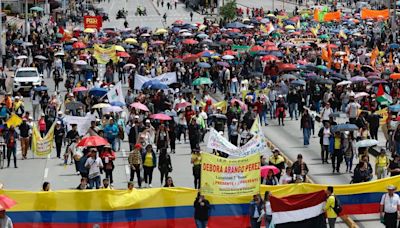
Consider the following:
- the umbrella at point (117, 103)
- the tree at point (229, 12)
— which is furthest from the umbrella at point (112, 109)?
the tree at point (229, 12)

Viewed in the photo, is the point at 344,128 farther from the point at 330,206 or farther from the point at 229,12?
the point at 229,12

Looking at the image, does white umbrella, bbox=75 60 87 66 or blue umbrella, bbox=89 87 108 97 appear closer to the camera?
blue umbrella, bbox=89 87 108 97

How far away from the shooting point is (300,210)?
2272 cm

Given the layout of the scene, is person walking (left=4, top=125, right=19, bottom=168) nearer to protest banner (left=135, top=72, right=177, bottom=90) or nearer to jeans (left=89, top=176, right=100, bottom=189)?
jeans (left=89, top=176, right=100, bottom=189)

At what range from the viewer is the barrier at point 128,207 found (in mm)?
22453

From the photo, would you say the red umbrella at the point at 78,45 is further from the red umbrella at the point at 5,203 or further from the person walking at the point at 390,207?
the red umbrella at the point at 5,203

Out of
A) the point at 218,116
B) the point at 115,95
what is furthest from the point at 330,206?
the point at 115,95

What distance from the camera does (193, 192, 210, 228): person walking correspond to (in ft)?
73.4

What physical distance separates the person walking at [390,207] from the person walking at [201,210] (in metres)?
3.60

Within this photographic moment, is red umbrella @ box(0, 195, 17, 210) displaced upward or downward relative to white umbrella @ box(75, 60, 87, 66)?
upward

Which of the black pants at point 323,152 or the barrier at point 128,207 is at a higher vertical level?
the barrier at point 128,207

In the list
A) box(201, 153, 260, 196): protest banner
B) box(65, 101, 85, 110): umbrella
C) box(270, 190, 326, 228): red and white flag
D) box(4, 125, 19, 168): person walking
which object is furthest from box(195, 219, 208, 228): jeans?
box(65, 101, 85, 110): umbrella

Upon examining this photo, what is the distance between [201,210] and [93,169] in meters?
5.12

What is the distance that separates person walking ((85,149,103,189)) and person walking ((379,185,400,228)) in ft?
25.1
